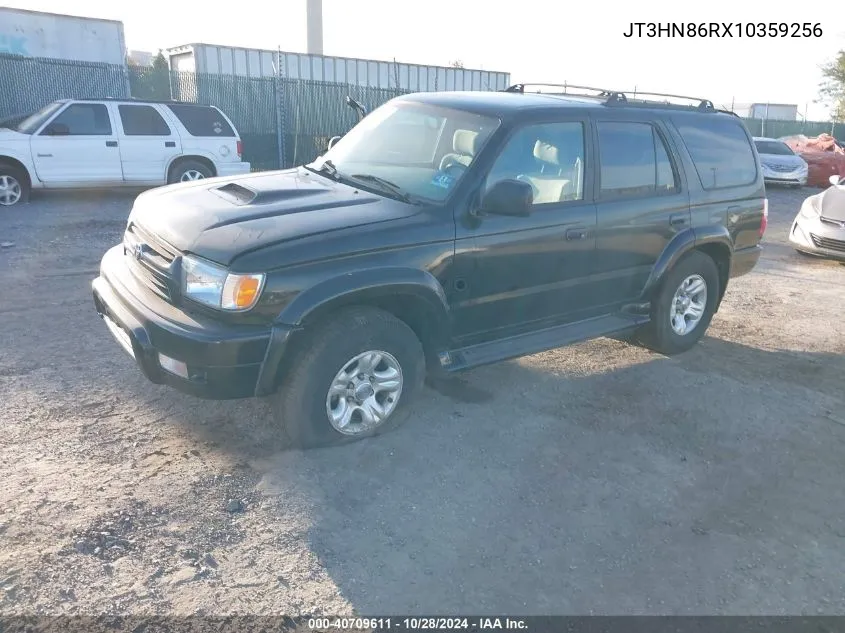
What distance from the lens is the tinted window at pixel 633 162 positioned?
467 cm

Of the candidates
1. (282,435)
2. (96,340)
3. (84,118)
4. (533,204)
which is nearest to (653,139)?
(533,204)

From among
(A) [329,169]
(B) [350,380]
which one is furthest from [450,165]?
(B) [350,380]

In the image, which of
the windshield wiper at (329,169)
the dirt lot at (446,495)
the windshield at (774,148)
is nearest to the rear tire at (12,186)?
the dirt lot at (446,495)

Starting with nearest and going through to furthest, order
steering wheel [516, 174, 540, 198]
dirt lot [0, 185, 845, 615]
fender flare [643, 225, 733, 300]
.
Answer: dirt lot [0, 185, 845, 615] < steering wheel [516, 174, 540, 198] < fender flare [643, 225, 733, 300]

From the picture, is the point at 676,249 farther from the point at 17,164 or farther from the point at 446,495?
the point at 17,164

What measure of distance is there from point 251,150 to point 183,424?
14.1 meters

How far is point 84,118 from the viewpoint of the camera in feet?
36.0

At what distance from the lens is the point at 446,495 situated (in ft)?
11.5

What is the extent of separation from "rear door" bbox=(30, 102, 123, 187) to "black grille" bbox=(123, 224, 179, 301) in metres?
7.87

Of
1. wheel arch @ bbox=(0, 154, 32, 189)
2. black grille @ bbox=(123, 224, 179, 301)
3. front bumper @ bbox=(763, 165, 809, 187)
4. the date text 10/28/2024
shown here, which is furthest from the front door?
front bumper @ bbox=(763, 165, 809, 187)

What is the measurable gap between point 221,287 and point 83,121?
9.30m

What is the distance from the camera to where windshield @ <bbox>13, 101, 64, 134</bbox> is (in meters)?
10.6

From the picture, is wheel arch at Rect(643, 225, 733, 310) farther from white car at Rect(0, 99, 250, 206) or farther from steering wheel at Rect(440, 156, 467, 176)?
white car at Rect(0, 99, 250, 206)

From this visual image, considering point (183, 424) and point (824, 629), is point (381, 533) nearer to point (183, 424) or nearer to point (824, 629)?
point (183, 424)
